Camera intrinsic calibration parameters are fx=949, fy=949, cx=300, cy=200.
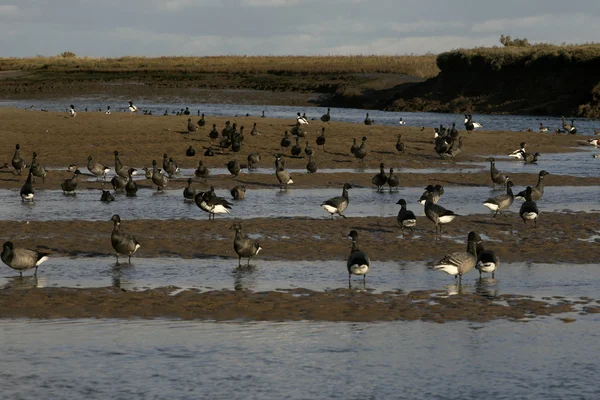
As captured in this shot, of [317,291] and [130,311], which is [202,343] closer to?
[130,311]

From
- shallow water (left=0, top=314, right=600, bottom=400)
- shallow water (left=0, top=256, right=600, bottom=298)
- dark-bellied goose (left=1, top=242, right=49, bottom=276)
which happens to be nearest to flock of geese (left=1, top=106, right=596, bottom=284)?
dark-bellied goose (left=1, top=242, right=49, bottom=276)

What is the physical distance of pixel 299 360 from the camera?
1353 centimetres

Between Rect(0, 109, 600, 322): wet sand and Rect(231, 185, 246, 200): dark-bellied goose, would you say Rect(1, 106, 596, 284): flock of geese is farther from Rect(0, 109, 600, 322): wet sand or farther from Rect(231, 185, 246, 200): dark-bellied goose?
Rect(0, 109, 600, 322): wet sand

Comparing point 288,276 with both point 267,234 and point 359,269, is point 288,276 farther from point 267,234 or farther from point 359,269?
point 267,234

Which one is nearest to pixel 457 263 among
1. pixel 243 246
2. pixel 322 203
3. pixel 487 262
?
pixel 487 262

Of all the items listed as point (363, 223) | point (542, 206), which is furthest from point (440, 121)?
point (363, 223)

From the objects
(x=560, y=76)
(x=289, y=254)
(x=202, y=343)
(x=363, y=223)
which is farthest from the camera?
(x=560, y=76)

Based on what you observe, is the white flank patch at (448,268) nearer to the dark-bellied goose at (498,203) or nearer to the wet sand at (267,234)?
the wet sand at (267,234)

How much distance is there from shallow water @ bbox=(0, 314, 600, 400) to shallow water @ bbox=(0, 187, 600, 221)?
12397 mm

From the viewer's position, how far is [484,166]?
4403 cm

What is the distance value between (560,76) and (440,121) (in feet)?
69.9

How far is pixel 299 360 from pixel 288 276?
6.09 metres

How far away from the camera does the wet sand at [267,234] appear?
1661cm

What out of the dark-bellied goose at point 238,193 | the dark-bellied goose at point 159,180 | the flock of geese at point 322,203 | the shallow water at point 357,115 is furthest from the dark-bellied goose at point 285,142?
the dark-bellied goose at point 238,193
